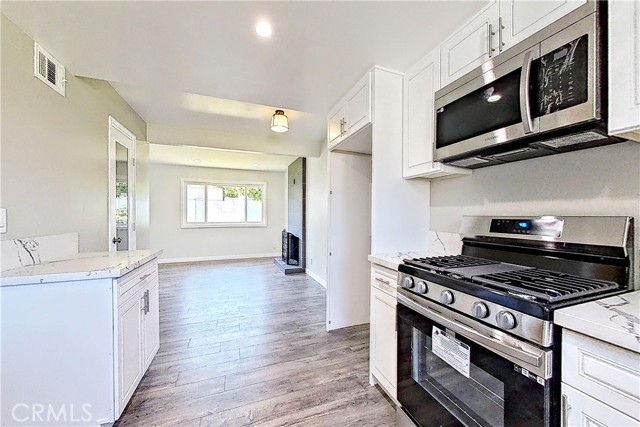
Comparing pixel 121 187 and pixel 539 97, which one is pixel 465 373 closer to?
pixel 539 97

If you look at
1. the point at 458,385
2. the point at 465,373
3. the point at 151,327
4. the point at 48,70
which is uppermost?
the point at 48,70

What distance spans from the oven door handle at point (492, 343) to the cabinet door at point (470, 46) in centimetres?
137

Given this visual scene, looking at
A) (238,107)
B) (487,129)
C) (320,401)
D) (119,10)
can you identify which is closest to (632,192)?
(487,129)

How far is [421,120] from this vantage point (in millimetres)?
1938

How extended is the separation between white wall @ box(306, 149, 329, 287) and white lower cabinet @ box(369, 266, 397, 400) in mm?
2677

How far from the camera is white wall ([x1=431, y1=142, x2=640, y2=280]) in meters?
1.16

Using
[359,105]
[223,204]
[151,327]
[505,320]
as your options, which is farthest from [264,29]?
[223,204]

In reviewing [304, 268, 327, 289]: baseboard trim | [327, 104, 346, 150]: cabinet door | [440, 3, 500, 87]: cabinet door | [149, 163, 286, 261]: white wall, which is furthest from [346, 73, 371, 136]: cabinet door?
[149, 163, 286, 261]: white wall

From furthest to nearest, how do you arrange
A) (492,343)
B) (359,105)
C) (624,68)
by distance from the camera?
1. (359,105)
2. (492,343)
3. (624,68)

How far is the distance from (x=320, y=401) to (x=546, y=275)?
1552 millimetres

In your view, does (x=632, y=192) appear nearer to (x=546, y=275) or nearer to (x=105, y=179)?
(x=546, y=275)

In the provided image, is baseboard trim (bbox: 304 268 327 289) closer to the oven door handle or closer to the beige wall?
the beige wall

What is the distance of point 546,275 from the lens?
1.23m

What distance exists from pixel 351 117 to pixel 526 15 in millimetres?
1341
